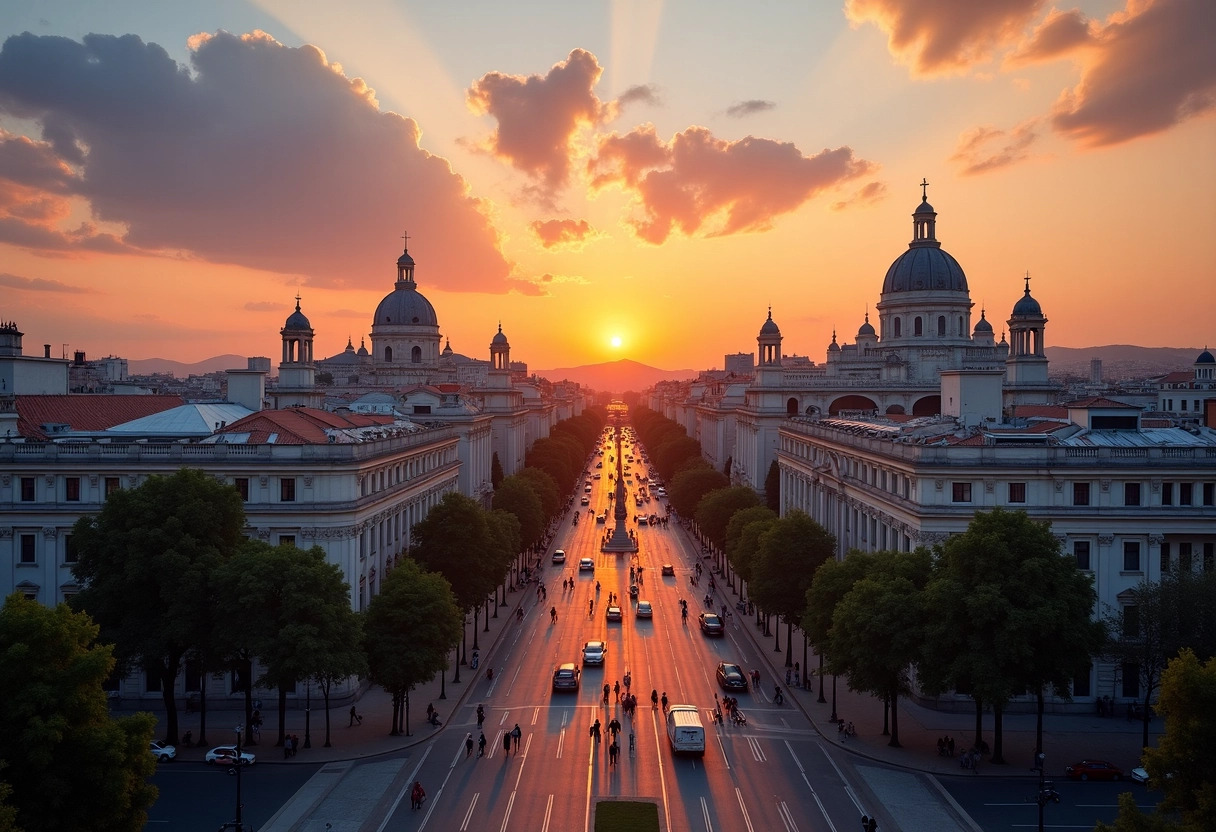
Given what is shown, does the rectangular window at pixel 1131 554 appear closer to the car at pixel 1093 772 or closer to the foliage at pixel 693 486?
the car at pixel 1093 772

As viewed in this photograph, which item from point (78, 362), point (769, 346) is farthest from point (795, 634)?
point (78, 362)

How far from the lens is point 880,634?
50.0 meters

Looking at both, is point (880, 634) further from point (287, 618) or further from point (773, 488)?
point (773, 488)

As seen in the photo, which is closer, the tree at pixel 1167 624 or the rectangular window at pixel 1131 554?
the tree at pixel 1167 624

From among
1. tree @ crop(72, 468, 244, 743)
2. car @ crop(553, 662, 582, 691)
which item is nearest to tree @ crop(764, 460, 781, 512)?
car @ crop(553, 662, 582, 691)

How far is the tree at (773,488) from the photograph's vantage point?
12612 cm

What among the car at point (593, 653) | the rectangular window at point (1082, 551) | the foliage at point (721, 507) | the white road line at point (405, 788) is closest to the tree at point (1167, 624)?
the rectangular window at point (1082, 551)

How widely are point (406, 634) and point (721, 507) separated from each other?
55.8 metres

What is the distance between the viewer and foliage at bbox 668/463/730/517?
127438 millimetres

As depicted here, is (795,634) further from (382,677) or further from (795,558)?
(382,677)

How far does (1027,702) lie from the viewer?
58906mm

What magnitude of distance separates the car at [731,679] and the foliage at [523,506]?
37728 millimetres

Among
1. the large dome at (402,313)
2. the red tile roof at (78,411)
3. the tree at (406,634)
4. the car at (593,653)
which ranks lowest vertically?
the car at (593,653)

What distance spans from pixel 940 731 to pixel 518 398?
136 m
